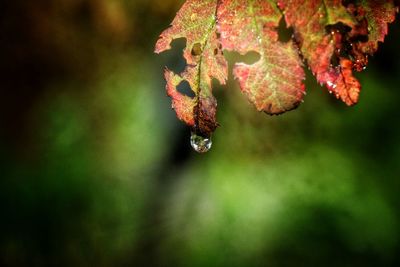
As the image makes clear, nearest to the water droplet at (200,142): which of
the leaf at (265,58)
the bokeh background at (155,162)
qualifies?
the leaf at (265,58)

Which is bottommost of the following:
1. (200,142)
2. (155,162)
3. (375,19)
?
(155,162)

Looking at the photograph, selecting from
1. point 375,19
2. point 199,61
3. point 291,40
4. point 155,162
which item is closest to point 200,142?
point 199,61

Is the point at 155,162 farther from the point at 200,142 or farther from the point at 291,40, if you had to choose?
the point at 291,40

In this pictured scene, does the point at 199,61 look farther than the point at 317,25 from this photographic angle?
Yes

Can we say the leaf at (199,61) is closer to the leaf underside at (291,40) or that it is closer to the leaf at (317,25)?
the leaf underside at (291,40)

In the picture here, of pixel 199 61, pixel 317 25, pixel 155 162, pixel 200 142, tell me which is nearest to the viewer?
pixel 317 25

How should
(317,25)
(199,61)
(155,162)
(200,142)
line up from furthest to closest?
1. (155,162)
2. (200,142)
3. (199,61)
4. (317,25)
